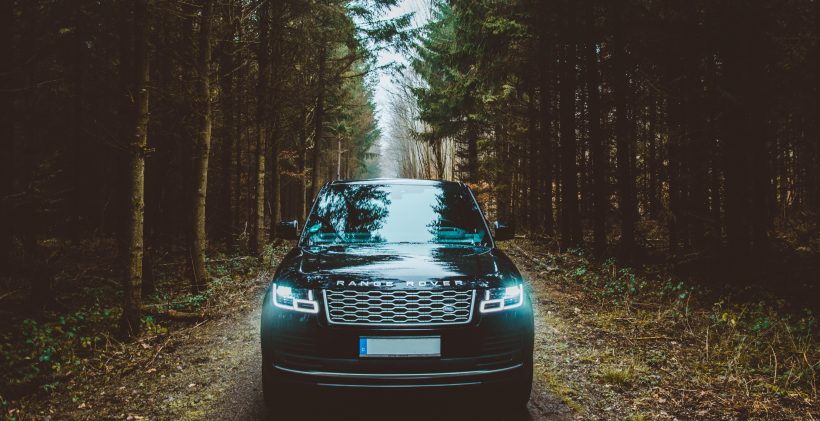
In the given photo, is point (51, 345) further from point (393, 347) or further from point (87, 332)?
point (393, 347)

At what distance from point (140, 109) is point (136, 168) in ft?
2.48

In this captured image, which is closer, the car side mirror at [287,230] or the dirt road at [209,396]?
the dirt road at [209,396]

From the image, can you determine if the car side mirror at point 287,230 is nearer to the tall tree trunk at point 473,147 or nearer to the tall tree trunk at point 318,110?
the tall tree trunk at point 318,110

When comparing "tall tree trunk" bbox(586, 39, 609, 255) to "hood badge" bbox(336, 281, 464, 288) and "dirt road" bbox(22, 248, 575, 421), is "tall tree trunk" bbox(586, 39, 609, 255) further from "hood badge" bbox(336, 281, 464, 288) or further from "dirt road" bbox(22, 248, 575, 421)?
"hood badge" bbox(336, 281, 464, 288)

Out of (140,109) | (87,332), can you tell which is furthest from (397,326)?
(87,332)

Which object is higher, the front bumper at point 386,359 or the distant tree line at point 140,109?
the distant tree line at point 140,109

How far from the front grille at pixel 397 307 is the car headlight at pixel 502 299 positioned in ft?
0.39

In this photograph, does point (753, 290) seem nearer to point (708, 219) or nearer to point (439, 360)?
point (708, 219)

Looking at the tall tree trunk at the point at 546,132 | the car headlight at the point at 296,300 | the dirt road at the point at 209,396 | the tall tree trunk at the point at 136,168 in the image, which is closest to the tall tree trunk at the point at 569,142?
the tall tree trunk at the point at 546,132

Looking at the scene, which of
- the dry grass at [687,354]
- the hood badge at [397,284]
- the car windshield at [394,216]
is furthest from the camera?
the car windshield at [394,216]

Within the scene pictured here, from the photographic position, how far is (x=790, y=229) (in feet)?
36.2

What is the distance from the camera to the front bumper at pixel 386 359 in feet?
9.97

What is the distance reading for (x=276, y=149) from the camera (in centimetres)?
1691

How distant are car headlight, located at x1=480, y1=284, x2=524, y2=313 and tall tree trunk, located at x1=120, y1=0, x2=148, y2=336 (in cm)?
496
